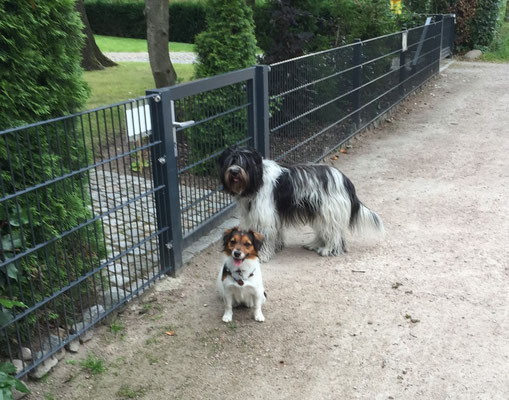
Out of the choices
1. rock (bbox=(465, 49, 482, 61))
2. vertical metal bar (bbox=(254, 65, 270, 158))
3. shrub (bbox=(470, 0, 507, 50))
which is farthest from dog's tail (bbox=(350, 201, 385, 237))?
shrub (bbox=(470, 0, 507, 50))

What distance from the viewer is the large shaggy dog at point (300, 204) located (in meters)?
5.45

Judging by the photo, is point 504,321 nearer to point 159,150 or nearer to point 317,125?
point 159,150

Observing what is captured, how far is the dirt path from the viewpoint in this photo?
3844 millimetres

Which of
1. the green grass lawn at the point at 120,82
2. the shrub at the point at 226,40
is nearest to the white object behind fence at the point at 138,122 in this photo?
the shrub at the point at 226,40

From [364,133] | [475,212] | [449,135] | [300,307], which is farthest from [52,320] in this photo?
[449,135]

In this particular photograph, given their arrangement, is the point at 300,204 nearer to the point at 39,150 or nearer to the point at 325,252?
the point at 325,252

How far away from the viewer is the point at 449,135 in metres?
10.5

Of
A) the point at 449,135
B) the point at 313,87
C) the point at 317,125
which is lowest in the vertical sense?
the point at 449,135

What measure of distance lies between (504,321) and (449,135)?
6478 millimetres

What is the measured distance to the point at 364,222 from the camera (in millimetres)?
5855

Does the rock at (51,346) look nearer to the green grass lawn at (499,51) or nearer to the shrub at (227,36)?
the shrub at (227,36)

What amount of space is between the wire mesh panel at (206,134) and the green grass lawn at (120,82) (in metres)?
5.20

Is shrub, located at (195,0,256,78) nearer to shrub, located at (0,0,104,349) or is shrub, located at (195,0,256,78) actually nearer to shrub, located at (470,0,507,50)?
shrub, located at (0,0,104,349)

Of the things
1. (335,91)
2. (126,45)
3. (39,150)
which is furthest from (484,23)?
(39,150)
